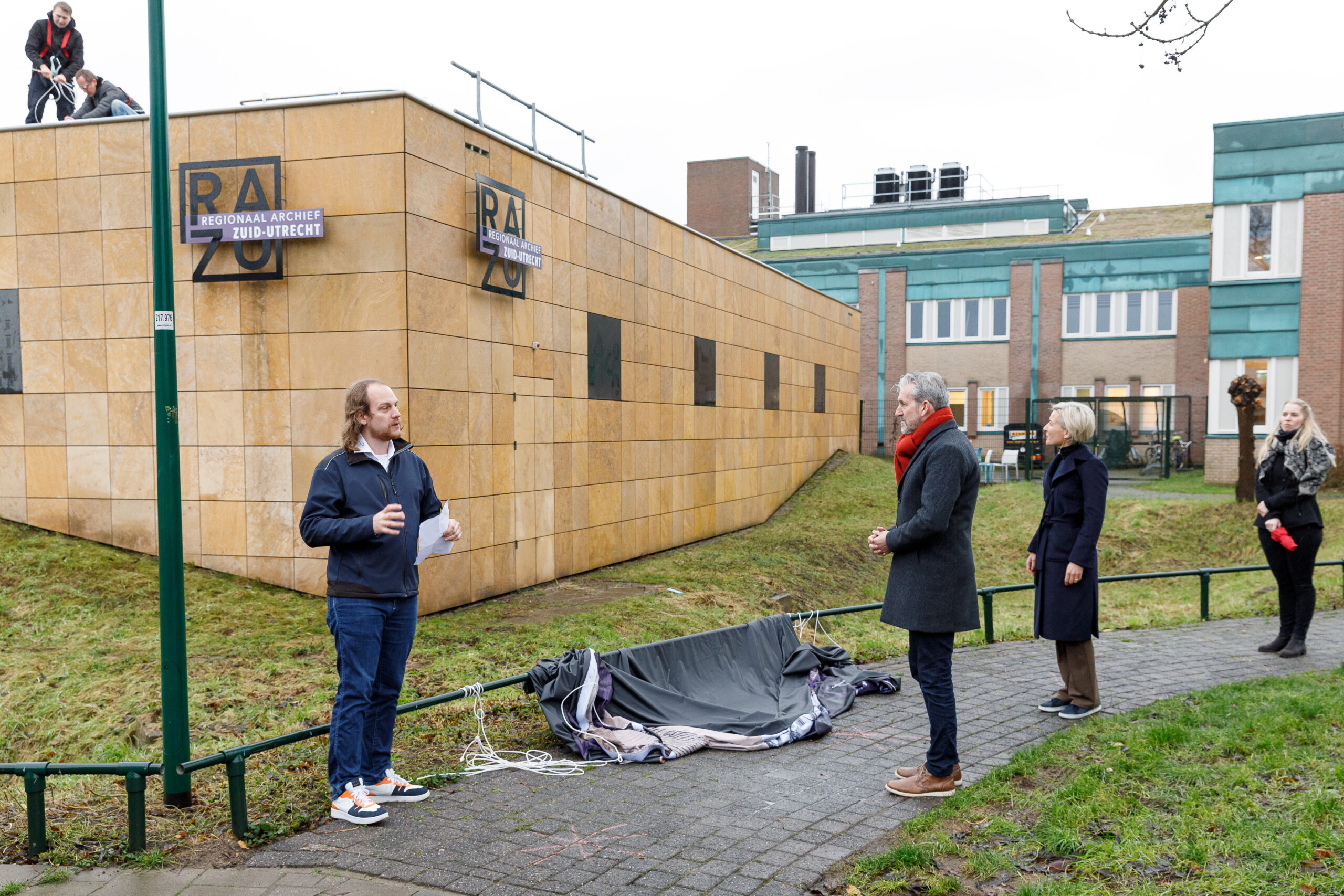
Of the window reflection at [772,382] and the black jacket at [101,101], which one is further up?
the black jacket at [101,101]

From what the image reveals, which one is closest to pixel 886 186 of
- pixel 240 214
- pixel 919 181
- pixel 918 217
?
pixel 919 181

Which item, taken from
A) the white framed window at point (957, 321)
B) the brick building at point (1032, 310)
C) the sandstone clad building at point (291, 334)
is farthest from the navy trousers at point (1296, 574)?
the white framed window at point (957, 321)

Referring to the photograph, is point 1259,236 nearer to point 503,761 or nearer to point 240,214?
point 240,214

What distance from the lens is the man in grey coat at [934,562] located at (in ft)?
16.6

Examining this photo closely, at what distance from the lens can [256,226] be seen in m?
10.5

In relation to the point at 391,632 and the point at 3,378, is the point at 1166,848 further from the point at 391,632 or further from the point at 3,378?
the point at 3,378

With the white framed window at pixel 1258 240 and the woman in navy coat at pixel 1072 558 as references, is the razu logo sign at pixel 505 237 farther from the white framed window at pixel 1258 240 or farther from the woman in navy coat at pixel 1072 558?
the white framed window at pixel 1258 240

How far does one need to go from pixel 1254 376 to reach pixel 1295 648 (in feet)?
65.5

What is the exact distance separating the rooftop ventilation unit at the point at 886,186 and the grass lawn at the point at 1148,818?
1776 inches

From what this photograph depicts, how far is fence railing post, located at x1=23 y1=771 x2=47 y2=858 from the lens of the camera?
4.45 m

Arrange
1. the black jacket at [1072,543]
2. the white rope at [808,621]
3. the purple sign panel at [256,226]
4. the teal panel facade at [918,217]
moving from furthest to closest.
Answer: the teal panel facade at [918,217] < the purple sign panel at [256,226] < the white rope at [808,621] < the black jacket at [1072,543]

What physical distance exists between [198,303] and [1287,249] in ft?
80.9

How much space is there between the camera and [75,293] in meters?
11.3

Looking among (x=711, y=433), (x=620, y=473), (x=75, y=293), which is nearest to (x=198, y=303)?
(x=75, y=293)
